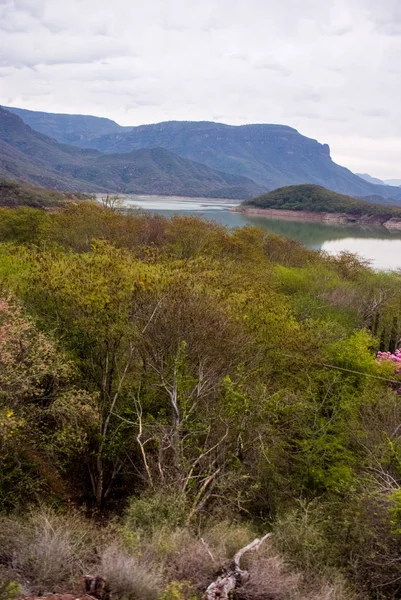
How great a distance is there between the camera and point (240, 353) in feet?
45.3

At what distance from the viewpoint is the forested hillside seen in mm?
7930

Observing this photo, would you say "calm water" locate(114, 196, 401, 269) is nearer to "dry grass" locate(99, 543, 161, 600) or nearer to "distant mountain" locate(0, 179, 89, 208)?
"distant mountain" locate(0, 179, 89, 208)

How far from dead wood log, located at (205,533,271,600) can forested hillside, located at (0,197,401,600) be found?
0.20m

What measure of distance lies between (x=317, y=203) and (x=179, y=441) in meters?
145

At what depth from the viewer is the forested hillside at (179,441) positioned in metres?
7.93

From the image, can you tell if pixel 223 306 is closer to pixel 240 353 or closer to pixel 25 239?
pixel 240 353

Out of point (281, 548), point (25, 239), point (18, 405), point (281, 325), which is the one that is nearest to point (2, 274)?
point (18, 405)

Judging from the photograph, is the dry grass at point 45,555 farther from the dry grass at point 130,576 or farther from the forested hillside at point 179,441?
the dry grass at point 130,576

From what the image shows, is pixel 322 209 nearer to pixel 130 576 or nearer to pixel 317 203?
pixel 317 203

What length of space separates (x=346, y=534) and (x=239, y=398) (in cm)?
374

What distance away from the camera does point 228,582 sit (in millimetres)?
7297

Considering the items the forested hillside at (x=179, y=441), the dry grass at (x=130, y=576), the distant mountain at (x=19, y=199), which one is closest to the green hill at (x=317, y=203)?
the distant mountain at (x=19, y=199)

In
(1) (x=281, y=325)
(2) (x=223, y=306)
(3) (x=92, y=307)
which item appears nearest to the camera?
(3) (x=92, y=307)

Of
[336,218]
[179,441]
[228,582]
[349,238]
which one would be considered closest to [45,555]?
[228,582]
